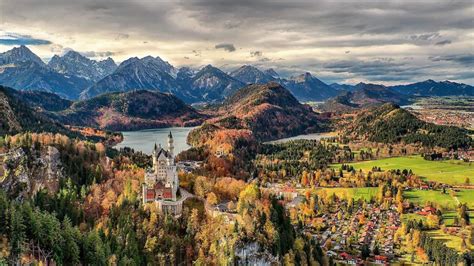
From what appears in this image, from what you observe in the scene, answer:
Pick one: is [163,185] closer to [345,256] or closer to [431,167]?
[345,256]

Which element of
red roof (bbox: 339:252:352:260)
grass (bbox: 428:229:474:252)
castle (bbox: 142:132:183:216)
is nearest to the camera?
castle (bbox: 142:132:183:216)

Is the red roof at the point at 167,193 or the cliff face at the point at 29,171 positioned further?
the cliff face at the point at 29,171

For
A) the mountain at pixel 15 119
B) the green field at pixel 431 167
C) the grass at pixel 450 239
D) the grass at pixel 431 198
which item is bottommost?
the grass at pixel 450 239

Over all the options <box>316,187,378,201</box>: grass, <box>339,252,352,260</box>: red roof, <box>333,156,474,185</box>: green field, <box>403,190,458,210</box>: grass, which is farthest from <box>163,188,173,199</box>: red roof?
<box>333,156,474,185</box>: green field

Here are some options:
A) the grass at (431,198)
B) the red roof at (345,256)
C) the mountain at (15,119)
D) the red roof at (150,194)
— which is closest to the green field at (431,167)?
the grass at (431,198)

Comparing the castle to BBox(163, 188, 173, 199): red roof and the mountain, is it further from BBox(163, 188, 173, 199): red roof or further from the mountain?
the mountain

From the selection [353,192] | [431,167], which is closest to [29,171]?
[353,192]

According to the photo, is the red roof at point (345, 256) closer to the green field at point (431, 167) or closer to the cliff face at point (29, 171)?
the cliff face at point (29, 171)
